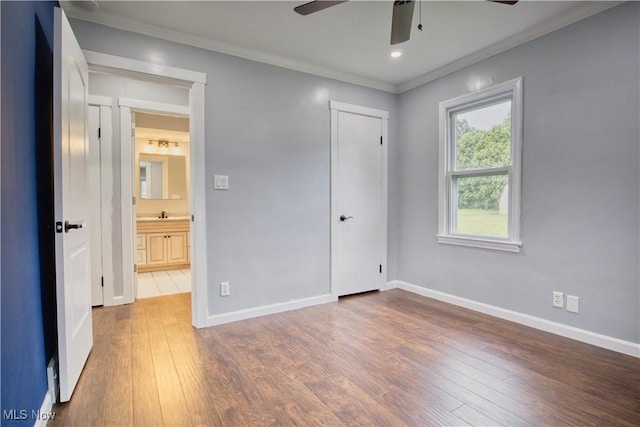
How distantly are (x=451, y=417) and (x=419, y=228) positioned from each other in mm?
2341

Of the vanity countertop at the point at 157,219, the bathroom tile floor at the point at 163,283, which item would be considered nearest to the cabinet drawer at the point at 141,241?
the vanity countertop at the point at 157,219

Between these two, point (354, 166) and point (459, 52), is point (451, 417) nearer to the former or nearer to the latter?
point (354, 166)

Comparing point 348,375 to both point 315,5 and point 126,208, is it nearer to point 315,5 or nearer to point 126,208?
point 315,5

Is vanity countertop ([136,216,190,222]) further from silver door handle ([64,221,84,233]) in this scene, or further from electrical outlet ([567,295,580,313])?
electrical outlet ([567,295,580,313])

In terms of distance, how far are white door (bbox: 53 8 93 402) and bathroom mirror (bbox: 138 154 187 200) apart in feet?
11.5

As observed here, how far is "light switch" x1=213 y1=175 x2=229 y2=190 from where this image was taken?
2775 millimetres

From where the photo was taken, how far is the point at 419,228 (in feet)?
12.2

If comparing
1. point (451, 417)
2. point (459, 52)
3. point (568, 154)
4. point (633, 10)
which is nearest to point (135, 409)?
point (451, 417)

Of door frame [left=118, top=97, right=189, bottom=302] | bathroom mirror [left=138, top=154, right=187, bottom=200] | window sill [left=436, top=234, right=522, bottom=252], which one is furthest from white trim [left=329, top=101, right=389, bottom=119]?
bathroom mirror [left=138, top=154, right=187, bottom=200]

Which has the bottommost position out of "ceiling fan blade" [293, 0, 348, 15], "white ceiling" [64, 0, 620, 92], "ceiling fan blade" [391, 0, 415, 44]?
"ceiling fan blade" [391, 0, 415, 44]

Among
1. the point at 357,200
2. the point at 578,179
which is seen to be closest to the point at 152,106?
the point at 357,200

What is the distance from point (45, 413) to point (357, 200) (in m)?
2.92

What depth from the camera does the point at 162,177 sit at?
5492 mm

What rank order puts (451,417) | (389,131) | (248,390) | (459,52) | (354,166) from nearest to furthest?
(451,417), (248,390), (459,52), (354,166), (389,131)
